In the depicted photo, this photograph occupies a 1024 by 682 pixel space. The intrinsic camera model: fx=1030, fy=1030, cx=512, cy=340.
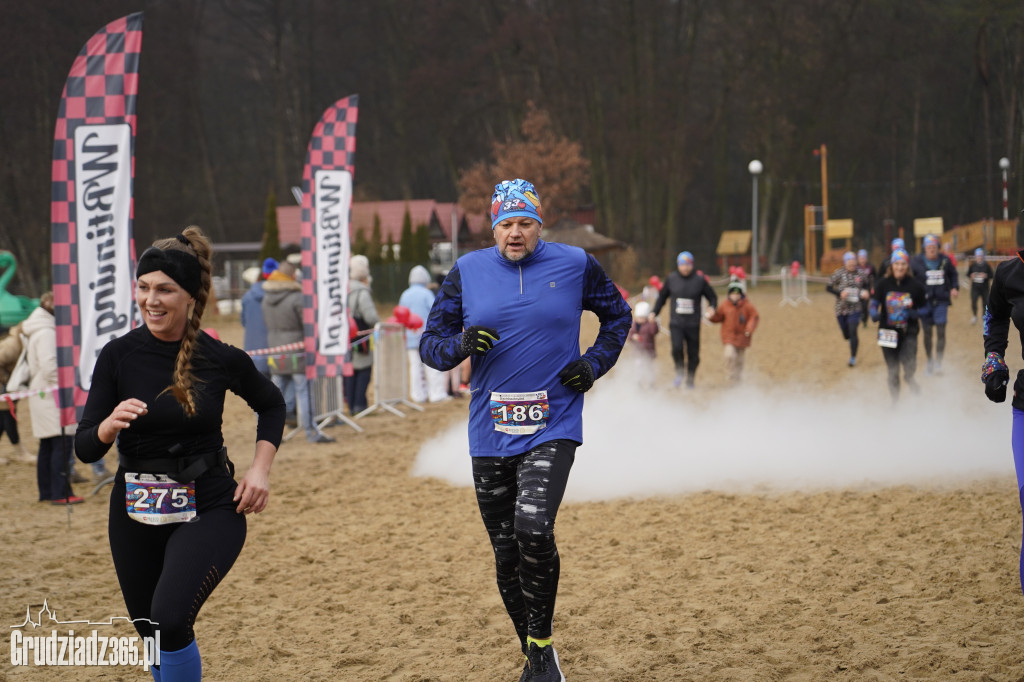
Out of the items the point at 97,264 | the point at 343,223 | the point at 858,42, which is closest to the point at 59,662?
the point at 97,264

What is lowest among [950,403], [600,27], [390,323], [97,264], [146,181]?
[950,403]

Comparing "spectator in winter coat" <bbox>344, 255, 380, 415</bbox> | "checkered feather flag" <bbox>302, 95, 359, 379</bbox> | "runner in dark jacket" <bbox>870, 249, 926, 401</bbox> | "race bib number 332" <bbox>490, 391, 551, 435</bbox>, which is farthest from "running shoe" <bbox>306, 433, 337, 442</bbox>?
"race bib number 332" <bbox>490, 391, 551, 435</bbox>

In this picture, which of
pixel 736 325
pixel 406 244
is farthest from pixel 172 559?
pixel 406 244

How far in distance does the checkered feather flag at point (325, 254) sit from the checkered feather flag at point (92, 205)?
3169 millimetres

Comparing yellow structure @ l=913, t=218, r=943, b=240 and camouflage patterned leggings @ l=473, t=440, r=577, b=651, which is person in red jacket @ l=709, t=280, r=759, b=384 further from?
yellow structure @ l=913, t=218, r=943, b=240

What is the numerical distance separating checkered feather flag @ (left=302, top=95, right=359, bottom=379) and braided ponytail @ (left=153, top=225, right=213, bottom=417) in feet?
25.8

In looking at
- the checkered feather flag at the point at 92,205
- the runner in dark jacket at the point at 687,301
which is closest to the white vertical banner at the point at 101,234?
the checkered feather flag at the point at 92,205

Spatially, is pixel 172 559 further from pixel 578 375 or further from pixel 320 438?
pixel 320 438

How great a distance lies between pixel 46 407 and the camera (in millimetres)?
9336

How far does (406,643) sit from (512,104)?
46.1 meters

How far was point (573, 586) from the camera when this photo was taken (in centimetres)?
631

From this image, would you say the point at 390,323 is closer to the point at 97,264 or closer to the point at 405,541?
the point at 97,264

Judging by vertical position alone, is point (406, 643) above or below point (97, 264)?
below

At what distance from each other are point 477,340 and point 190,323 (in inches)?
47.0
